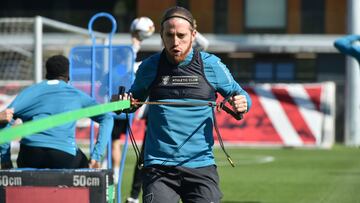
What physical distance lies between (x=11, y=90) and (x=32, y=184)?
13424 millimetres

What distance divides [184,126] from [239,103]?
0.46 meters

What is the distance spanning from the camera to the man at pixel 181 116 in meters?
6.24

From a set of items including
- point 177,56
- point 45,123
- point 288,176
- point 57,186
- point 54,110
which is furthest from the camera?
point 288,176

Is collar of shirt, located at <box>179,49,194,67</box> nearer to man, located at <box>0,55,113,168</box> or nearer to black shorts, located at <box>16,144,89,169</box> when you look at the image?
man, located at <box>0,55,113,168</box>

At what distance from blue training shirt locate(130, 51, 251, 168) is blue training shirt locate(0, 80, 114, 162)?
234 centimetres

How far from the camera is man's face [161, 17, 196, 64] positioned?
20.1ft

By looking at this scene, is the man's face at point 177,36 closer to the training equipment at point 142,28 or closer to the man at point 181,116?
the man at point 181,116

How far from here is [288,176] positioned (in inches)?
624

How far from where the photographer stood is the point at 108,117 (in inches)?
346

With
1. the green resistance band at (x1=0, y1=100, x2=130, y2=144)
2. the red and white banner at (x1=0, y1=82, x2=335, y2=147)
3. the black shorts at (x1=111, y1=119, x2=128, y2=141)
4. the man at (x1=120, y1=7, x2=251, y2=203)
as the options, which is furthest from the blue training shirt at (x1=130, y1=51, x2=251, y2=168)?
the red and white banner at (x1=0, y1=82, x2=335, y2=147)

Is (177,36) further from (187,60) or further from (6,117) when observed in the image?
(6,117)

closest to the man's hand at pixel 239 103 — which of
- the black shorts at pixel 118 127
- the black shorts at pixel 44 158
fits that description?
the black shorts at pixel 44 158

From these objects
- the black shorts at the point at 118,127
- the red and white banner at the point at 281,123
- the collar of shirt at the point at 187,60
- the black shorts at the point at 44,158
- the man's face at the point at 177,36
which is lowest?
the red and white banner at the point at 281,123

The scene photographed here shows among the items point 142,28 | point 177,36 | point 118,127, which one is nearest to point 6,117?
point 177,36
